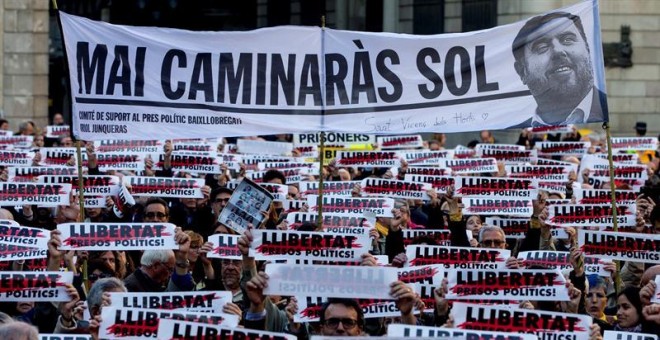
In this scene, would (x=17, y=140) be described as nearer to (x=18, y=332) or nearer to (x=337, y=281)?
(x=337, y=281)

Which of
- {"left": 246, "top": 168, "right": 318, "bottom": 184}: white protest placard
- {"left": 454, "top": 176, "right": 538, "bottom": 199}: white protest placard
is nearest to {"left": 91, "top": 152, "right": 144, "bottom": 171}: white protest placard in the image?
{"left": 246, "top": 168, "right": 318, "bottom": 184}: white protest placard

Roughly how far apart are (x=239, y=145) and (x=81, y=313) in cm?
1331

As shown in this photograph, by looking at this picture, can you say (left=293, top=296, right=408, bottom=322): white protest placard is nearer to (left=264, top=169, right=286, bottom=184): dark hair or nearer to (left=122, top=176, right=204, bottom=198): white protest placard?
(left=122, top=176, right=204, bottom=198): white protest placard

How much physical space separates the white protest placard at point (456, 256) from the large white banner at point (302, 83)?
1.09 m

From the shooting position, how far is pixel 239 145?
2516cm

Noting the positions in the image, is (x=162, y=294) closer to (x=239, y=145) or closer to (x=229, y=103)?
(x=229, y=103)

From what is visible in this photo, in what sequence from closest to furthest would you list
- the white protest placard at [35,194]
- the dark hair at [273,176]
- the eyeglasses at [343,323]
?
the eyeglasses at [343,323] → the white protest placard at [35,194] → the dark hair at [273,176]

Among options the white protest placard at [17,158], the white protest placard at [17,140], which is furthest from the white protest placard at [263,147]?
the white protest placard at [17,158]

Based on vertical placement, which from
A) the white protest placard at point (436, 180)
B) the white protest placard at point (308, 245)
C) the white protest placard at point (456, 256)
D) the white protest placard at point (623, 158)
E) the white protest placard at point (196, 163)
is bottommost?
the white protest placard at point (456, 256)

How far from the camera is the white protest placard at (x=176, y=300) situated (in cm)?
1162

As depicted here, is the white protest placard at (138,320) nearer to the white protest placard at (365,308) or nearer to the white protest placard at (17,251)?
the white protest placard at (365,308)

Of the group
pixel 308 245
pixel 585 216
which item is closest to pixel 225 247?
pixel 308 245

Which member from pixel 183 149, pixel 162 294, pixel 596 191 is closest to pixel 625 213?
pixel 596 191

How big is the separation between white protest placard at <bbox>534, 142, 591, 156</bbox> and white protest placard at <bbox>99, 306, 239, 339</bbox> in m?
14.0
